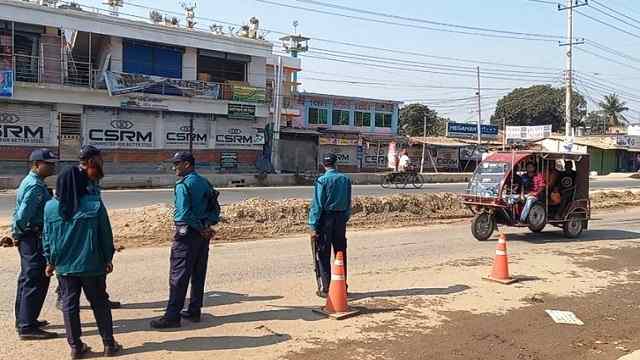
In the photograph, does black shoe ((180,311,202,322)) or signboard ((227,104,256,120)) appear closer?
black shoe ((180,311,202,322))

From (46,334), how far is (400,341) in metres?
3.47

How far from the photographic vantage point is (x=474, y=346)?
6.12 m

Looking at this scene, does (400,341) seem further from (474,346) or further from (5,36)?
(5,36)

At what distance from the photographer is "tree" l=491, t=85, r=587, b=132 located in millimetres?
91125

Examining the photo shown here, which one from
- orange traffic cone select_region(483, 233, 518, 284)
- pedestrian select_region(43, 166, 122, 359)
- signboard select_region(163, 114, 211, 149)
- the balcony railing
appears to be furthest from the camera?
signboard select_region(163, 114, 211, 149)

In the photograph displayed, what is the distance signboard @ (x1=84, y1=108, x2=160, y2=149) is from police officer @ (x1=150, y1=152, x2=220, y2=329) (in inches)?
1041

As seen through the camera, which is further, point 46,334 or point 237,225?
point 237,225

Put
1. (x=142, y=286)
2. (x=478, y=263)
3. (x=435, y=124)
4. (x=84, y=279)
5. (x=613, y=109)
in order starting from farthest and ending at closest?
(x=613, y=109), (x=435, y=124), (x=478, y=263), (x=142, y=286), (x=84, y=279)

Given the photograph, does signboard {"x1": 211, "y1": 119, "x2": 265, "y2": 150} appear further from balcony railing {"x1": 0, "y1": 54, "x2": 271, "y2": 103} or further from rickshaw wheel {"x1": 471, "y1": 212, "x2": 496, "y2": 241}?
rickshaw wheel {"x1": 471, "y1": 212, "x2": 496, "y2": 241}

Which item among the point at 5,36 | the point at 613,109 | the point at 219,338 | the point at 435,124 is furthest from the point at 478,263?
the point at 613,109

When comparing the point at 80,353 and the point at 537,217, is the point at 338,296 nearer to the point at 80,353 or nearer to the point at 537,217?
the point at 80,353

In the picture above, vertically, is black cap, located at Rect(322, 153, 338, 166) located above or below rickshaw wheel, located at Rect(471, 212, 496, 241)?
above

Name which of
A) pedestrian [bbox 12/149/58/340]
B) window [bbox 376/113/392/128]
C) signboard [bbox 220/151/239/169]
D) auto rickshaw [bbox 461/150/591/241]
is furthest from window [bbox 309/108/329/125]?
pedestrian [bbox 12/149/58/340]

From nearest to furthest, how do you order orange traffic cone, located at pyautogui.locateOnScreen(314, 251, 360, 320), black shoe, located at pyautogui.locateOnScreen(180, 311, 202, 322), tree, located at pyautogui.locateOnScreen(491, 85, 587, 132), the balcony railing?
black shoe, located at pyautogui.locateOnScreen(180, 311, 202, 322) < orange traffic cone, located at pyautogui.locateOnScreen(314, 251, 360, 320) < the balcony railing < tree, located at pyautogui.locateOnScreen(491, 85, 587, 132)
